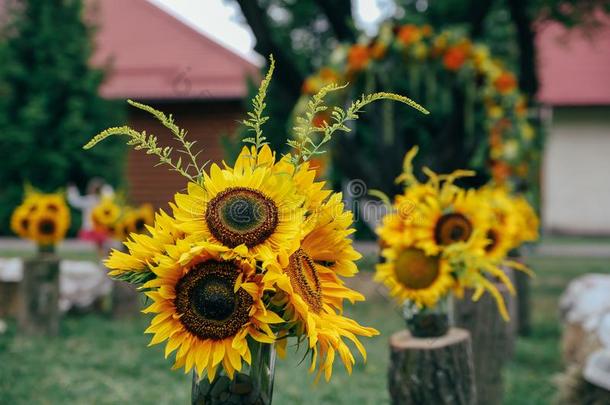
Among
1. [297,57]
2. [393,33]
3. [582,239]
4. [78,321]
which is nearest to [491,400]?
[78,321]

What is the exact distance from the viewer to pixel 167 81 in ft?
65.0

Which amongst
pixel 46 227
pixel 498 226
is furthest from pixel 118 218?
pixel 498 226

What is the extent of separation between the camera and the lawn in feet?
17.3

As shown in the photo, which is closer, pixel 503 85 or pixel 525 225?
pixel 525 225

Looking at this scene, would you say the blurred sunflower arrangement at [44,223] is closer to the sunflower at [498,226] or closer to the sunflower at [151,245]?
the sunflower at [498,226]

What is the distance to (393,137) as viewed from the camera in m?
10.3

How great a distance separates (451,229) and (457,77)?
5965 millimetres

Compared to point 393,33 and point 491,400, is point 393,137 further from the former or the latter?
point 491,400

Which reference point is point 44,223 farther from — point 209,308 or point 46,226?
point 209,308

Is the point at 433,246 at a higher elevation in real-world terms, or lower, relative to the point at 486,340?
higher

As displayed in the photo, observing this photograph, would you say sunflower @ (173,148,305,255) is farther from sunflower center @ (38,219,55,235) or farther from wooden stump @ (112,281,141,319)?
wooden stump @ (112,281,141,319)

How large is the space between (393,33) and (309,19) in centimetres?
780

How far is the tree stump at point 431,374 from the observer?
3.57 meters

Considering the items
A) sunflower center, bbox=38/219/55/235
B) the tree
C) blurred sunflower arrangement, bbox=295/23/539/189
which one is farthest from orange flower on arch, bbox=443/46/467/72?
the tree
